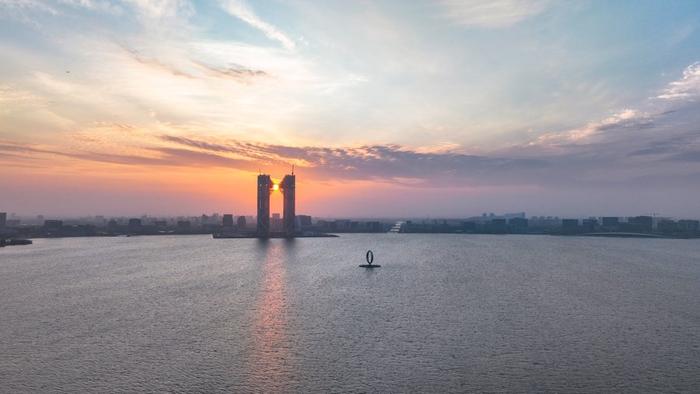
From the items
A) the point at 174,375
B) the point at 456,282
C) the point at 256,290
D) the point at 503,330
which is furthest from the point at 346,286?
the point at 174,375

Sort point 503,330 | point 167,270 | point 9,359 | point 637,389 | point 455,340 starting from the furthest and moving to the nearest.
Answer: point 167,270, point 503,330, point 455,340, point 9,359, point 637,389

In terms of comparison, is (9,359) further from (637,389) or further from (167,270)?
(167,270)

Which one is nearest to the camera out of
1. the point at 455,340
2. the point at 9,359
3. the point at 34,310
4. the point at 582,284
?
the point at 9,359

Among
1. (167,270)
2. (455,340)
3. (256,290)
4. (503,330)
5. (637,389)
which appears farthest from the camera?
(167,270)

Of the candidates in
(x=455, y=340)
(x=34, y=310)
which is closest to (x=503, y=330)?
(x=455, y=340)

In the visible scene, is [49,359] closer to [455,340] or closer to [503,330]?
[455,340]

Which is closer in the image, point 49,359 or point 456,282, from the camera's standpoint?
point 49,359
